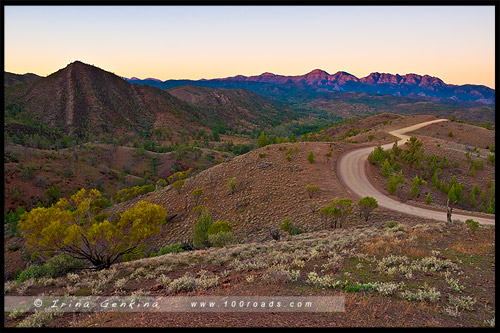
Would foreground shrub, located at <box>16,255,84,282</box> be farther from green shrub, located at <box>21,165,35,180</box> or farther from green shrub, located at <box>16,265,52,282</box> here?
green shrub, located at <box>21,165,35,180</box>

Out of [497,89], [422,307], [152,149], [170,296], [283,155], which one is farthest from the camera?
[152,149]

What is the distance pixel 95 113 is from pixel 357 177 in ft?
494

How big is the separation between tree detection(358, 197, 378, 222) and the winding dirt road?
386 cm

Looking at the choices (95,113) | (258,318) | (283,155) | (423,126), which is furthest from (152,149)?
(258,318)

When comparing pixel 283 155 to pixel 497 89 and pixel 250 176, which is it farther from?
pixel 497 89

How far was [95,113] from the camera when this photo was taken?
138 m

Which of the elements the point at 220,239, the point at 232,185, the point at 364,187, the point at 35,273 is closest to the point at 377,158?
the point at 364,187

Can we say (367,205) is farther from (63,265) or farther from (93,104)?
(93,104)

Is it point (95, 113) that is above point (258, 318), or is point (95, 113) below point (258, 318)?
above

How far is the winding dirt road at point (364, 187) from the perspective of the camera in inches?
933

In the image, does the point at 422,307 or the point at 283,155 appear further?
the point at 283,155

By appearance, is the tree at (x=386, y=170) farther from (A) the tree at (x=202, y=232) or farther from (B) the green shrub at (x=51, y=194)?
(B) the green shrub at (x=51, y=194)

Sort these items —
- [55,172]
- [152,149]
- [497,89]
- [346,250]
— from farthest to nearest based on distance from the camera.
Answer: [152,149]
[55,172]
[346,250]
[497,89]

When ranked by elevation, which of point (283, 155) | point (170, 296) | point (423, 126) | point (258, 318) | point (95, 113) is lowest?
point (170, 296)
